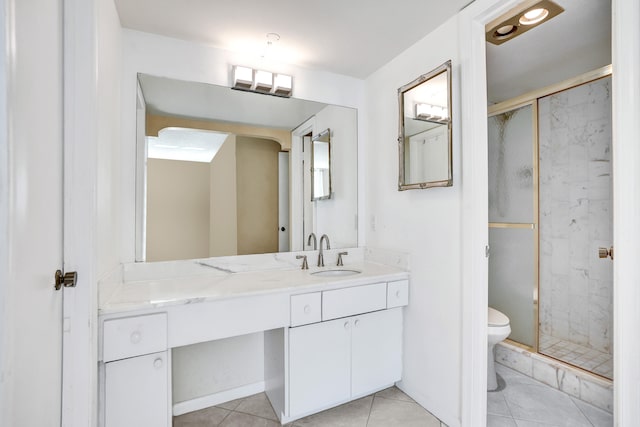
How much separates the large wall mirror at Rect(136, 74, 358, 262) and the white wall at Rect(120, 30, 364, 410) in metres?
0.05

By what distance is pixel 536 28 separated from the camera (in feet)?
5.93

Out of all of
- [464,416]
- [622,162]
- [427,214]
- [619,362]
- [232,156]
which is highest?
[232,156]

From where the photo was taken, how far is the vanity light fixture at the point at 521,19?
1527 mm

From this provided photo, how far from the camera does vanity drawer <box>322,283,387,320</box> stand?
1721mm

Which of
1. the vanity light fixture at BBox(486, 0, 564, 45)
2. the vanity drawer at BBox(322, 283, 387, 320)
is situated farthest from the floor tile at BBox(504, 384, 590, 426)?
the vanity light fixture at BBox(486, 0, 564, 45)

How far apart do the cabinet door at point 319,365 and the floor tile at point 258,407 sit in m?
0.26

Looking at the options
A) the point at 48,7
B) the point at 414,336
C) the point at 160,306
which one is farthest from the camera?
the point at 414,336

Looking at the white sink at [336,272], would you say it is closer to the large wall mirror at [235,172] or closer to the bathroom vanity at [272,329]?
the bathroom vanity at [272,329]

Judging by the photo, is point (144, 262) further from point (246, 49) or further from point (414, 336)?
point (414, 336)

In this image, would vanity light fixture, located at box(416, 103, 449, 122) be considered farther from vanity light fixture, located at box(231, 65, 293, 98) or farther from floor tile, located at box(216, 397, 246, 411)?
floor tile, located at box(216, 397, 246, 411)

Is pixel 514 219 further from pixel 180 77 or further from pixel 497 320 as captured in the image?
pixel 180 77

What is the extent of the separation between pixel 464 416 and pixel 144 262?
1.89 m

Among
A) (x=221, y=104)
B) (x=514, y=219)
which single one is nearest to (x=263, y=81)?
(x=221, y=104)

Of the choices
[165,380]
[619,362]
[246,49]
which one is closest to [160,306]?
[165,380]
